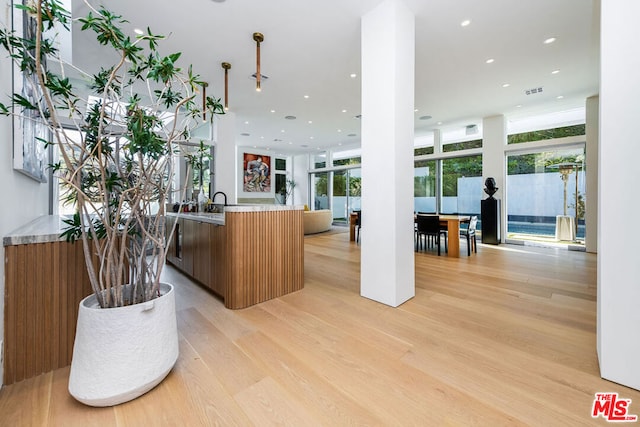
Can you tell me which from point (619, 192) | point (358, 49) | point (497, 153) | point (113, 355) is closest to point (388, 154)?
point (619, 192)

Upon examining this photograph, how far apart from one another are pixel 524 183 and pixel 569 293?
4661 mm

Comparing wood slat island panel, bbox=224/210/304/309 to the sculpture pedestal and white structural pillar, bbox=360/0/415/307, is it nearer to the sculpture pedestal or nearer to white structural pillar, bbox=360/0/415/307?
white structural pillar, bbox=360/0/415/307

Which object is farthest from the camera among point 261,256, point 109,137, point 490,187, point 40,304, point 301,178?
point 301,178

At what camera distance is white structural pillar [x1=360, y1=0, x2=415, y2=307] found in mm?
2668

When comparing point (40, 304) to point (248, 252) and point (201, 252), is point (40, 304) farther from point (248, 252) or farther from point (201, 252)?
point (201, 252)

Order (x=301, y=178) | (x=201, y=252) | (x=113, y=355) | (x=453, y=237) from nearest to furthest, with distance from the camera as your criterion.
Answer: (x=113, y=355)
(x=201, y=252)
(x=453, y=237)
(x=301, y=178)

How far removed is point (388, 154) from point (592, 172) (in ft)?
18.5

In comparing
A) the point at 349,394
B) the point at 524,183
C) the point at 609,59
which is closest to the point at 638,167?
the point at 609,59

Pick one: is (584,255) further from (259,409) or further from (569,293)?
(259,409)

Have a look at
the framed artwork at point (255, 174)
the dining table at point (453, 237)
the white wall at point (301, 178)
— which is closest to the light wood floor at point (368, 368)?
the dining table at point (453, 237)

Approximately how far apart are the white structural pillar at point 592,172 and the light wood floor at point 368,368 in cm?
364

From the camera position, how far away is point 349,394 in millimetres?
1468

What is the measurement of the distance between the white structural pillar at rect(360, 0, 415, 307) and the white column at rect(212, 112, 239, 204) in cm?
447

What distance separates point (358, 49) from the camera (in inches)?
150
